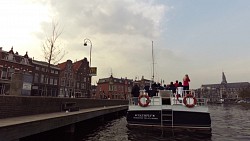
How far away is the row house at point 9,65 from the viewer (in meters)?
43.6

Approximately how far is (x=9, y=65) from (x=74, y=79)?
85.9 ft

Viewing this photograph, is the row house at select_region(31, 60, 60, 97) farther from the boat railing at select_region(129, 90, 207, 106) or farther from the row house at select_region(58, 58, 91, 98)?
the boat railing at select_region(129, 90, 207, 106)

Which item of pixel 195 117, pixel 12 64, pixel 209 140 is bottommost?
pixel 209 140

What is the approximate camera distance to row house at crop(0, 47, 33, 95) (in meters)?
43.6

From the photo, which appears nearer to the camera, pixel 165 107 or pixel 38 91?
pixel 165 107

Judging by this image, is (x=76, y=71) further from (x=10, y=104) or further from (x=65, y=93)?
(x=10, y=104)

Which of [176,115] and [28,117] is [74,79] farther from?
[28,117]

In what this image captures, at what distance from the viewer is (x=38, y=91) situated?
54.8 m

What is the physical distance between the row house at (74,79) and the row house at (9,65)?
14.4 metres

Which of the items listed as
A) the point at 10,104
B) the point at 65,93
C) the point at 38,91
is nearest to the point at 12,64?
the point at 38,91

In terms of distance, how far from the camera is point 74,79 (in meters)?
71.4

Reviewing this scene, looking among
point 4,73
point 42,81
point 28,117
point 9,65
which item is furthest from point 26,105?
point 42,81

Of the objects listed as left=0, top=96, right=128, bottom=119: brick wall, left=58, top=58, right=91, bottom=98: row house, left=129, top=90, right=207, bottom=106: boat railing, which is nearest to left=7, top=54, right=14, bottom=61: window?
left=58, top=58, right=91, bottom=98: row house

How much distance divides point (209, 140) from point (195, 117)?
2.28 metres
